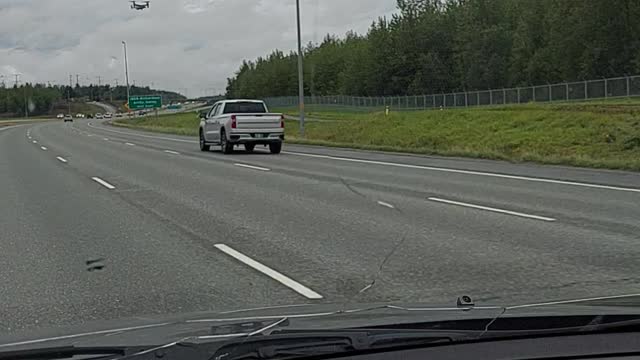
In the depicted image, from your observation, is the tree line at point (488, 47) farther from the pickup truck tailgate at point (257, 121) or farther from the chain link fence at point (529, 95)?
the pickup truck tailgate at point (257, 121)

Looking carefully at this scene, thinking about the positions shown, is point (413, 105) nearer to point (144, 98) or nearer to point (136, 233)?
point (144, 98)

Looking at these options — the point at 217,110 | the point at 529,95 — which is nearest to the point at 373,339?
the point at 217,110

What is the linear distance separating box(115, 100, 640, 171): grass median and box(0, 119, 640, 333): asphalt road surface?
4699 mm

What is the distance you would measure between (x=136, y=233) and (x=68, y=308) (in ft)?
13.6

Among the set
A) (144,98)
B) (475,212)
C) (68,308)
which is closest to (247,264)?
(68,308)

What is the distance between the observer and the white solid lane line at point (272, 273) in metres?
7.04

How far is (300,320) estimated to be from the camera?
11.9 feet

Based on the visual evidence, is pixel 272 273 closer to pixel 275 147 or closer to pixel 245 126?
pixel 245 126

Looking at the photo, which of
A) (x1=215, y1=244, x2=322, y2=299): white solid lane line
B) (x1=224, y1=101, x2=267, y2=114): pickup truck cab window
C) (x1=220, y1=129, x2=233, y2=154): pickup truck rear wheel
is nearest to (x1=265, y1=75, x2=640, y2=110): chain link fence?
(x1=224, y1=101, x2=267, y2=114): pickup truck cab window

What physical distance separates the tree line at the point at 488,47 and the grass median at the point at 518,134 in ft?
122

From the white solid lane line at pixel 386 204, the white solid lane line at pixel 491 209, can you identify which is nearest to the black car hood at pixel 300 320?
the white solid lane line at pixel 491 209

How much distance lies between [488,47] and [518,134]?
2666 inches

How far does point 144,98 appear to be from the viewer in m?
90.8

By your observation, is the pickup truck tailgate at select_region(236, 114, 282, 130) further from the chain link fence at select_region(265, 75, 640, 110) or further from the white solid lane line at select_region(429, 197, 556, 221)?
the chain link fence at select_region(265, 75, 640, 110)
